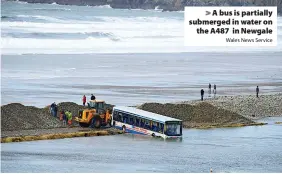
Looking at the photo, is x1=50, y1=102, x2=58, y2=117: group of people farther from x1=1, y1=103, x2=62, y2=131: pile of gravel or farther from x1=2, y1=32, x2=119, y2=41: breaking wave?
x1=2, y1=32, x2=119, y2=41: breaking wave

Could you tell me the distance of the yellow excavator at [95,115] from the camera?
4791cm

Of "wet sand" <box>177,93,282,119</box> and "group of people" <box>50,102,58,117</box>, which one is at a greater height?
"group of people" <box>50,102,58,117</box>

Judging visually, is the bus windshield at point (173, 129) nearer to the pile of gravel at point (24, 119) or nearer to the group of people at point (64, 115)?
the group of people at point (64, 115)

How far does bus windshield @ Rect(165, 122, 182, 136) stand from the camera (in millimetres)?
45969

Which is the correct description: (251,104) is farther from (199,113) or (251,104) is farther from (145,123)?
(145,123)

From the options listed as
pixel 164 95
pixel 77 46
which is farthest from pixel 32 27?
pixel 164 95

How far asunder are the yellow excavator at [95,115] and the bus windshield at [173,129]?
13.9ft

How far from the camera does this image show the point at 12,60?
8638 cm

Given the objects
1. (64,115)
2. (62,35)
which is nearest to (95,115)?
(64,115)

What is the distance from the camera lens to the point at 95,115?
48.0 metres

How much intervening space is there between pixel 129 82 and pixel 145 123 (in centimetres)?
2451

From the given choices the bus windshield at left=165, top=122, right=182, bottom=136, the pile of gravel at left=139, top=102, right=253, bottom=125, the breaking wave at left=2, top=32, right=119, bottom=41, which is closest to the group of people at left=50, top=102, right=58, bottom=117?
the pile of gravel at left=139, top=102, right=253, bottom=125

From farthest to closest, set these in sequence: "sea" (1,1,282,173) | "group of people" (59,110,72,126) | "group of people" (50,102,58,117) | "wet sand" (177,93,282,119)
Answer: "wet sand" (177,93,282,119)
"group of people" (50,102,58,117)
"group of people" (59,110,72,126)
"sea" (1,1,282,173)

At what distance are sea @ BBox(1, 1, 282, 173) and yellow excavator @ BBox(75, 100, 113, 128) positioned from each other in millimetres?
2470
